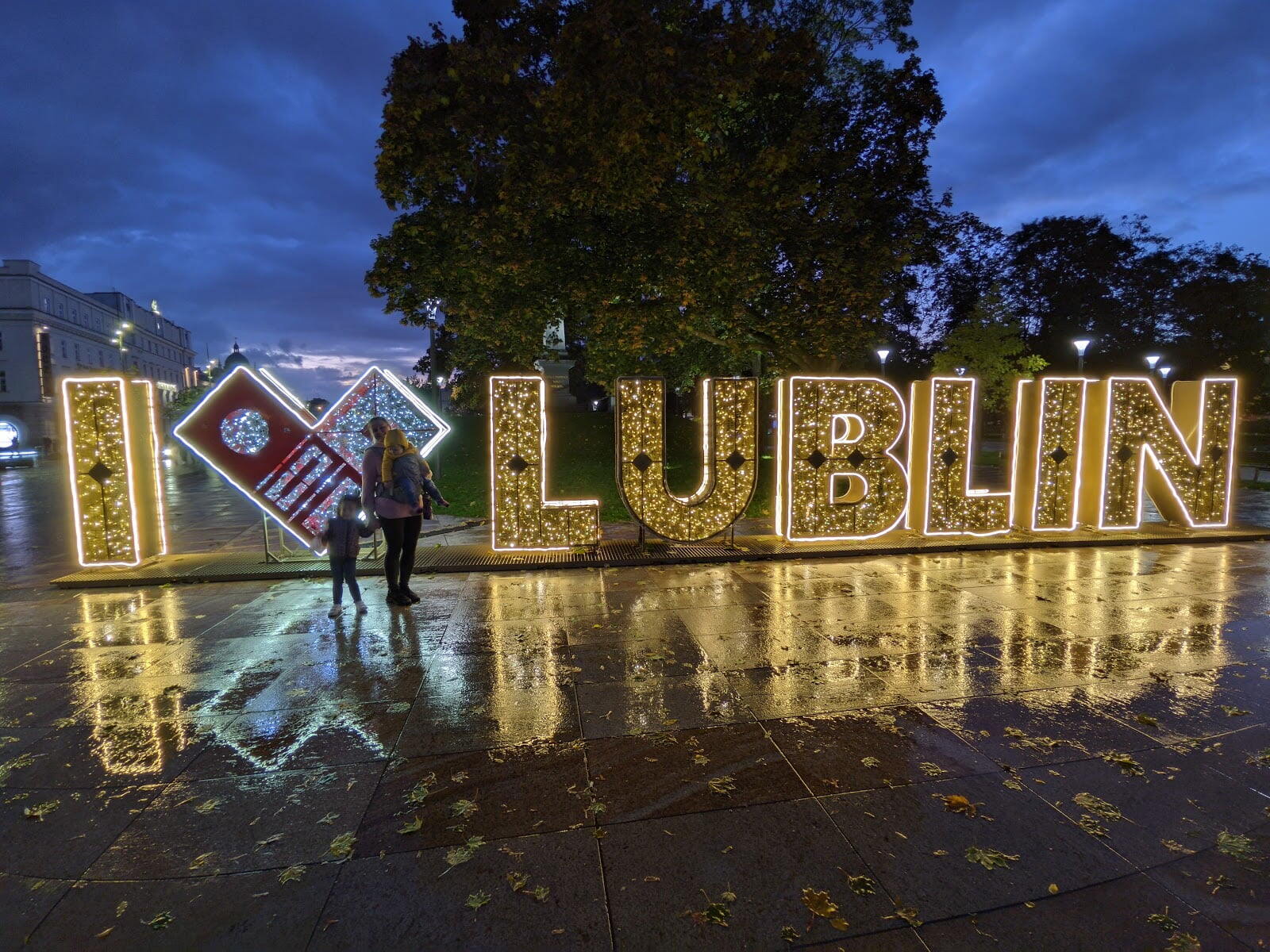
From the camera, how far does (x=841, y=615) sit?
21.8 feet

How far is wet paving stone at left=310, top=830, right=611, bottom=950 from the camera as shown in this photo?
8.33 ft

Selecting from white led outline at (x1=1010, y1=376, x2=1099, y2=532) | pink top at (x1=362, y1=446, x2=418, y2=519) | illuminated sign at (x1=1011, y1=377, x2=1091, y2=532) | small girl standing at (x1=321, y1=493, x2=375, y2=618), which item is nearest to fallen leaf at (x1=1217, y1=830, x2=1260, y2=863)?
pink top at (x1=362, y1=446, x2=418, y2=519)

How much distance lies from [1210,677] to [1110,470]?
668cm

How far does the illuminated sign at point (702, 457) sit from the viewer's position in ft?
30.1

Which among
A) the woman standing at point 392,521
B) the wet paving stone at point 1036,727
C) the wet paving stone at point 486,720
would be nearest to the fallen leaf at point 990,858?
the wet paving stone at point 1036,727

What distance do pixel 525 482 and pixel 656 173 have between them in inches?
220

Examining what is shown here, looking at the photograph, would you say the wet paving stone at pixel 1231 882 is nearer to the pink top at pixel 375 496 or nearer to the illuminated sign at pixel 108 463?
the pink top at pixel 375 496

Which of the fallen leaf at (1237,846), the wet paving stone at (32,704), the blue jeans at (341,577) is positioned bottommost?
the fallen leaf at (1237,846)

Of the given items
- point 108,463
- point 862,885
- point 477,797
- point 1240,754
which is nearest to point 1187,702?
point 1240,754

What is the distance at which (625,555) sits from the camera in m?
9.36

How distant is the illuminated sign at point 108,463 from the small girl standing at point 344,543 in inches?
170

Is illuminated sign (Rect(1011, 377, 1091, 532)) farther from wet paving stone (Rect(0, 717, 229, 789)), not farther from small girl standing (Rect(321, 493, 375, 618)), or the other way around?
wet paving stone (Rect(0, 717, 229, 789))

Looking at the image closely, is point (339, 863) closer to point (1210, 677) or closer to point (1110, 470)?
point (1210, 677)

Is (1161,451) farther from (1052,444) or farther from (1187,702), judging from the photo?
(1187,702)
